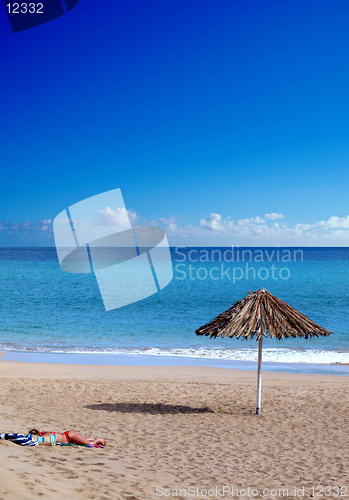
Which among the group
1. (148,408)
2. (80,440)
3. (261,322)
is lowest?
(148,408)

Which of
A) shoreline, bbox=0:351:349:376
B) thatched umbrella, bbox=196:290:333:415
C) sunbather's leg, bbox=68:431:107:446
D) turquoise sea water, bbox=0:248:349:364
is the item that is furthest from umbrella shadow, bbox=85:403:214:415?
turquoise sea water, bbox=0:248:349:364

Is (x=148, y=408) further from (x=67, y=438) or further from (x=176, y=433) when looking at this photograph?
(x=67, y=438)

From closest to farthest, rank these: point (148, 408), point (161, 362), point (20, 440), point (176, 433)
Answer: point (20, 440) < point (176, 433) < point (148, 408) < point (161, 362)

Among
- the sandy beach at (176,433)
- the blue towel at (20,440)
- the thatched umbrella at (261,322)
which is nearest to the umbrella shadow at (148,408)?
the sandy beach at (176,433)

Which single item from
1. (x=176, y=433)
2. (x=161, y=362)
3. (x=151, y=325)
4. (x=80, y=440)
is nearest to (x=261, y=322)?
(x=176, y=433)

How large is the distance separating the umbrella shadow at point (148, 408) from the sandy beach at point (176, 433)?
0.07ft

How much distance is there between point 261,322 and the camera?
707 centimetres

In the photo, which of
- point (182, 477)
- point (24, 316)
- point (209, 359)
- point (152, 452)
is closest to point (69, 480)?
point (182, 477)

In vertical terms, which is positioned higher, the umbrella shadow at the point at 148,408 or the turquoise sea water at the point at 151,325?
the umbrella shadow at the point at 148,408

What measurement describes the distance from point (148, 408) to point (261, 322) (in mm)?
2863

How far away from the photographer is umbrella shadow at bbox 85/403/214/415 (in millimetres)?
7703

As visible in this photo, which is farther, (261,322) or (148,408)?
(148,408)

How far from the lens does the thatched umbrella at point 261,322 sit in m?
7.02

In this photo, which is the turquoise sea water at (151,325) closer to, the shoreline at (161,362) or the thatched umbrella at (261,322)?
the shoreline at (161,362)
